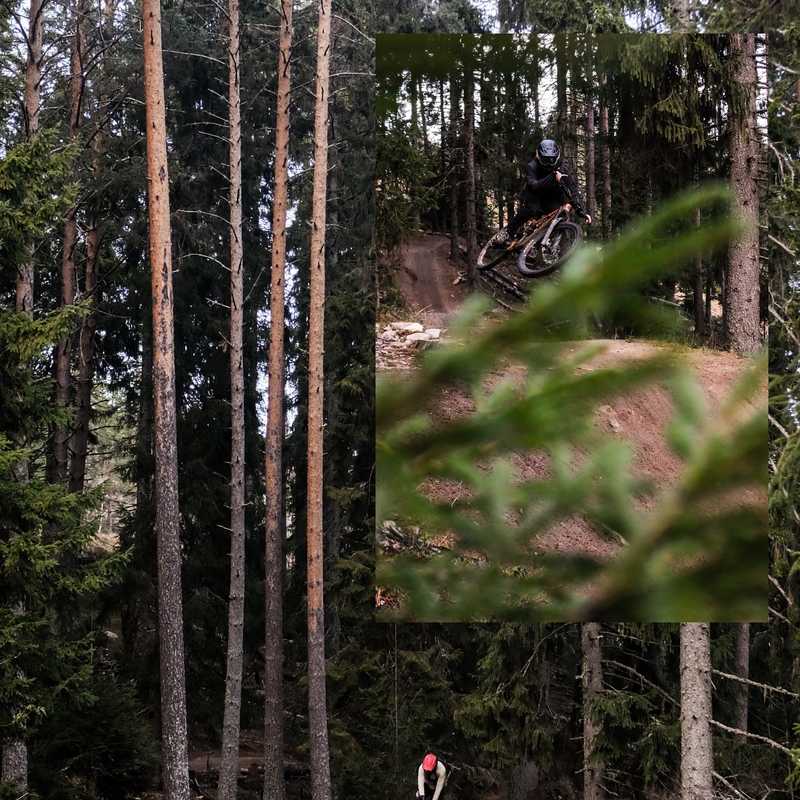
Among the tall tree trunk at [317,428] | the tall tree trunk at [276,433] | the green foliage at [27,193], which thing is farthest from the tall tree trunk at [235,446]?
the green foliage at [27,193]

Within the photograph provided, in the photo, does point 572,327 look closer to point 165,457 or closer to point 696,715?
point 696,715

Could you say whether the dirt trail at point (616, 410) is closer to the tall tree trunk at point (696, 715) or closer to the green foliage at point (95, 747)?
the tall tree trunk at point (696, 715)

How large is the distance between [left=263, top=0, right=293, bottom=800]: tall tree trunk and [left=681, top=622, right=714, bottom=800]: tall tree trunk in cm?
345

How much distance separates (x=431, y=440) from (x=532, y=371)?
0.67m

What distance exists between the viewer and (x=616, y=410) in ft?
14.4

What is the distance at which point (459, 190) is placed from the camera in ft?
15.8

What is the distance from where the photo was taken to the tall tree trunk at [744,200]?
4.72 metres

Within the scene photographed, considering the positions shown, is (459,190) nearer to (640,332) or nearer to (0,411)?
(640,332)

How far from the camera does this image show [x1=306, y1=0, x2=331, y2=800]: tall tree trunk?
691 cm

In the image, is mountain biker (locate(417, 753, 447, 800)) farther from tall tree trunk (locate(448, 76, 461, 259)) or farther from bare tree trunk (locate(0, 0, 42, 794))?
tall tree trunk (locate(448, 76, 461, 259))

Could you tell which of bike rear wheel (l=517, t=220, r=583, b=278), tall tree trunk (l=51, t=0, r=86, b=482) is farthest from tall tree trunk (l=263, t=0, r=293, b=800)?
bike rear wheel (l=517, t=220, r=583, b=278)

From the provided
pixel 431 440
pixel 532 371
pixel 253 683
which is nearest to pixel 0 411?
pixel 431 440

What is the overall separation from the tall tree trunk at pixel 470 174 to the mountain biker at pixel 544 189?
0.16 m

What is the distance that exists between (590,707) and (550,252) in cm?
404
